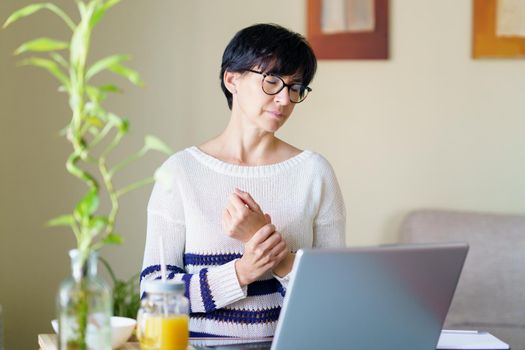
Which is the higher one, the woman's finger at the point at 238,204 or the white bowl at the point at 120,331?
the woman's finger at the point at 238,204

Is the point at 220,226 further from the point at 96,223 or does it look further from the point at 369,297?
the point at 96,223

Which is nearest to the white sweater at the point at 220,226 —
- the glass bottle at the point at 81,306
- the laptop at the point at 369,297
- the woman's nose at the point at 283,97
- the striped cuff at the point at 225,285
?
the striped cuff at the point at 225,285

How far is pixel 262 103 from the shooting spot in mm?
2182

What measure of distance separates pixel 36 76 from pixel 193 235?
1245 millimetres

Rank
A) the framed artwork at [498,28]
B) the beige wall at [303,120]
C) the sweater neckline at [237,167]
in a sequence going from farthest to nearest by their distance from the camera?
1. the framed artwork at [498,28]
2. the beige wall at [303,120]
3. the sweater neckline at [237,167]

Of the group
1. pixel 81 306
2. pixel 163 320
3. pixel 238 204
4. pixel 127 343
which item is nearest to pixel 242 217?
pixel 238 204

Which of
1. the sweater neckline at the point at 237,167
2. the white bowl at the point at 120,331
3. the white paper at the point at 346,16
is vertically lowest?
the white bowl at the point at 120,331

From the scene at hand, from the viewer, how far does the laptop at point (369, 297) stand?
157 cm

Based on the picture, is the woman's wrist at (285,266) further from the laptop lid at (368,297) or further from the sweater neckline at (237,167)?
the laptop lid at (368,297)

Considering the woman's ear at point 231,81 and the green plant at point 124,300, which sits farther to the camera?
the green plant at point 124,300

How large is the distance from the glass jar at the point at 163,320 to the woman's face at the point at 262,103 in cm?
70

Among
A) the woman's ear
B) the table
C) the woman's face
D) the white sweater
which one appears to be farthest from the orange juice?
the woman's ear

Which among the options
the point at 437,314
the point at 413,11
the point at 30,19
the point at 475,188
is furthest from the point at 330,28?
the point at 437,314

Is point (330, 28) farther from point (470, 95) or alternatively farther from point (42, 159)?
point (42, 159)
